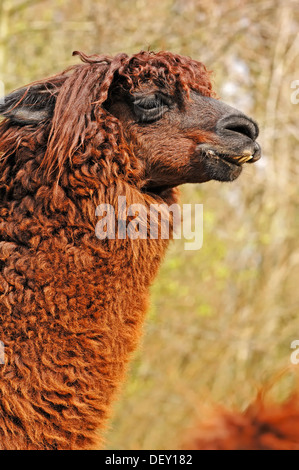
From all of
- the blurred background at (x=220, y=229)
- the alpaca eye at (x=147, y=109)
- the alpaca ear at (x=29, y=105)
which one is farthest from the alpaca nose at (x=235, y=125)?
the blurred background at (x=220, y=229)

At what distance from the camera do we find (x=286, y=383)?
35.8 ft

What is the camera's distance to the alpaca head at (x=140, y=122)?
3387mm

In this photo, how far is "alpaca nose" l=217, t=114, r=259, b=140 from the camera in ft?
11.4

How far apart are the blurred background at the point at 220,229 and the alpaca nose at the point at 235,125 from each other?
195 inches

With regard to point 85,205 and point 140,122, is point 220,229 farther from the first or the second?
point 85,205

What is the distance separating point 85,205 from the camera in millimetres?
3277

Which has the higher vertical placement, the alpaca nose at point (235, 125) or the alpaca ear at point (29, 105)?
the alpaca ear at point (29, 105)

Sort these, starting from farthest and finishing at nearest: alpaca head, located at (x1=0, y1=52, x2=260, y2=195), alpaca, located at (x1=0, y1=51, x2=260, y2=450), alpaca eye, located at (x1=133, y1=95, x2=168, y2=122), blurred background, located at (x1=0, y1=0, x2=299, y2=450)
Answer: blurred background, located at (x1=0, y1=0, x2=299, y2=450)
alpaca eye, located at (x1=133, y1=95, x2=168, y2=122)
alpaca head, located at (x1=0, y1=52, x2=260, y2=195)
alpaca, located at (x1=0, y1=51, x2=260, y2=450)

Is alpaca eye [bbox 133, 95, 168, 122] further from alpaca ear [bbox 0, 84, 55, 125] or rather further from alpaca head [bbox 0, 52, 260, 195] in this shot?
alpaca ear [bbox 0, 84, 55, 125]

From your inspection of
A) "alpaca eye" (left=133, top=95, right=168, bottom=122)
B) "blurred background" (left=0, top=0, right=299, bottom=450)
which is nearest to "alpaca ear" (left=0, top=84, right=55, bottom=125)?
"alpaca eye" (left=133, top=95, right=168, bottom=122)

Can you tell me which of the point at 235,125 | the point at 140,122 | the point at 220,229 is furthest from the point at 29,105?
the point at 220,229

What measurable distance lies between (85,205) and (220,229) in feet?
23.9

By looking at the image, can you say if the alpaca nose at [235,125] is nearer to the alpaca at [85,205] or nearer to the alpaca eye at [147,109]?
the alpaca at [85,205]
